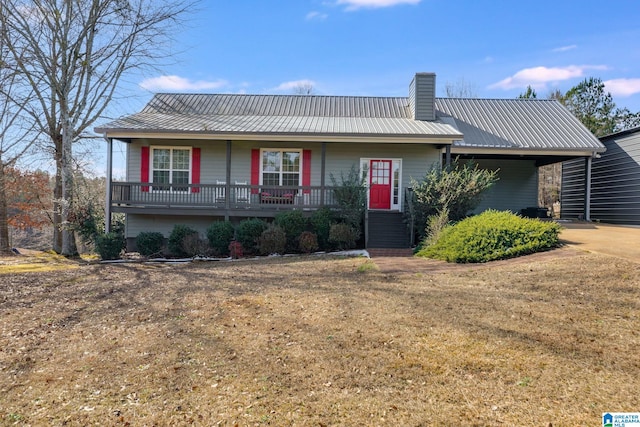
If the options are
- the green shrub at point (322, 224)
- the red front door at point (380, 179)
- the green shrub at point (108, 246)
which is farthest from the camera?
the red front door at point (380, 179)

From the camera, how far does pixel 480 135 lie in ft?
51.4

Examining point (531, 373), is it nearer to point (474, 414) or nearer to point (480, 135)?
point (474, 414)

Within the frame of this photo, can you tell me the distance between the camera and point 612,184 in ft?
51.5

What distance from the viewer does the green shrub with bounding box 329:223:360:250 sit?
38.3 feet

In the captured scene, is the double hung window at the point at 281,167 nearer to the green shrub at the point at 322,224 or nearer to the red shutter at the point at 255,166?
the red shutter at the point at 255,166

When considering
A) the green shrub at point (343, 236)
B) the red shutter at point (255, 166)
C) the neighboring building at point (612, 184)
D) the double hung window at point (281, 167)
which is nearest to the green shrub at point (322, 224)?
the green shrub at point (343, 236)

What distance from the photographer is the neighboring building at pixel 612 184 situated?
47.5ft

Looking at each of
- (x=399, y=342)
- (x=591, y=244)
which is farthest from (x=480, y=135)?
(x=399, y=342)

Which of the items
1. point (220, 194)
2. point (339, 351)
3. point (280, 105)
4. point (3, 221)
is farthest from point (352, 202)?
point (3, 221)

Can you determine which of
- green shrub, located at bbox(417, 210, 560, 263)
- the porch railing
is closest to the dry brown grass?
green shrub, located at bbox(417, 210, 560, 263)

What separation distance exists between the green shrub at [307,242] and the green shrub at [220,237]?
217cm

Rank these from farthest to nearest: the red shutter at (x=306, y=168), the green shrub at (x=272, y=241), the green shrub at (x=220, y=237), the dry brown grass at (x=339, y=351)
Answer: the red shutter at (x=306, y=168), the green shrub at (x=220, y=237), the green shrub at (x=272, y=241), the dry brown grass at (x=339, y=351)

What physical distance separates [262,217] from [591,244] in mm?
9104

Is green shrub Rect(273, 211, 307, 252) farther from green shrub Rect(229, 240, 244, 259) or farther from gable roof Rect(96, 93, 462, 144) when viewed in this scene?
gable roof Rect(96, 93, 462, 144)
